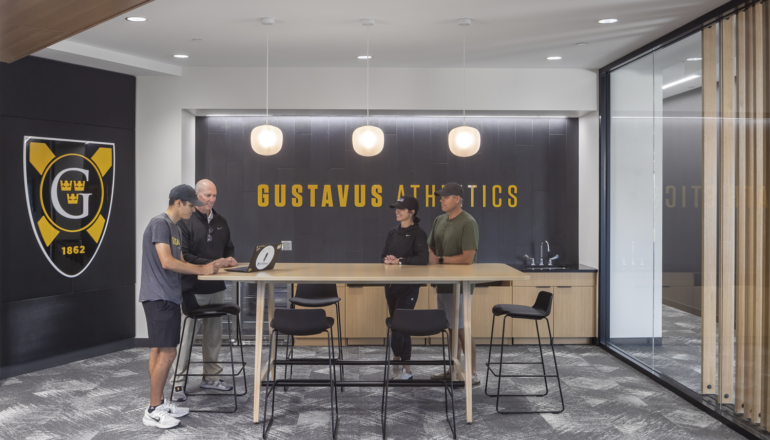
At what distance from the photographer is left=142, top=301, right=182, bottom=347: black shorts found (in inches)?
145

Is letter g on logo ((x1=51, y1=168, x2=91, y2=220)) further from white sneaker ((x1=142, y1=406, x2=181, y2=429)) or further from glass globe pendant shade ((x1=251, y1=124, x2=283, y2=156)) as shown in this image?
white sneaker ((x1=142, y1=406, x2=181, y2=429))

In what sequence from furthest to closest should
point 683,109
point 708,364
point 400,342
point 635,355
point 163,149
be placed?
point 163,149, point 635,355, point 400,342, point 683,109, point 708,364

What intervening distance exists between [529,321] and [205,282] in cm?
340

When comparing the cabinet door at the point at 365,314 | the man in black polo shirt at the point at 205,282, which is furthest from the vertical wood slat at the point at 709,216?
the man in black polo shirt at the point at 205,282

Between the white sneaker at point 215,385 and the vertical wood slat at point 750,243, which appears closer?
the vertical wood slat at point 750,243

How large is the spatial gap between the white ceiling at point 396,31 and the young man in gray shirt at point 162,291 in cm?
153

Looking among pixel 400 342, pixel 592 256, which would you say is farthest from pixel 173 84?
pixel 592 256

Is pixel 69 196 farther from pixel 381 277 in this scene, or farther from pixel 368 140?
pixel 381 277

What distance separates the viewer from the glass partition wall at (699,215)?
11.5 feet

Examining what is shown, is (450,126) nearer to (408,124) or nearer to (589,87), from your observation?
(408,124)

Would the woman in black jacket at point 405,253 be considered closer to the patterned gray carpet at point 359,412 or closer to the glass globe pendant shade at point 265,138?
the patterned gray carpet at point 359,412

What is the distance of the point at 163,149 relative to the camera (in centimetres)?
586

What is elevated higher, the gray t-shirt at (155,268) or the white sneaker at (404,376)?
the gray t-shirt at (155,268)

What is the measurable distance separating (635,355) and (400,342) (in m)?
2.29
